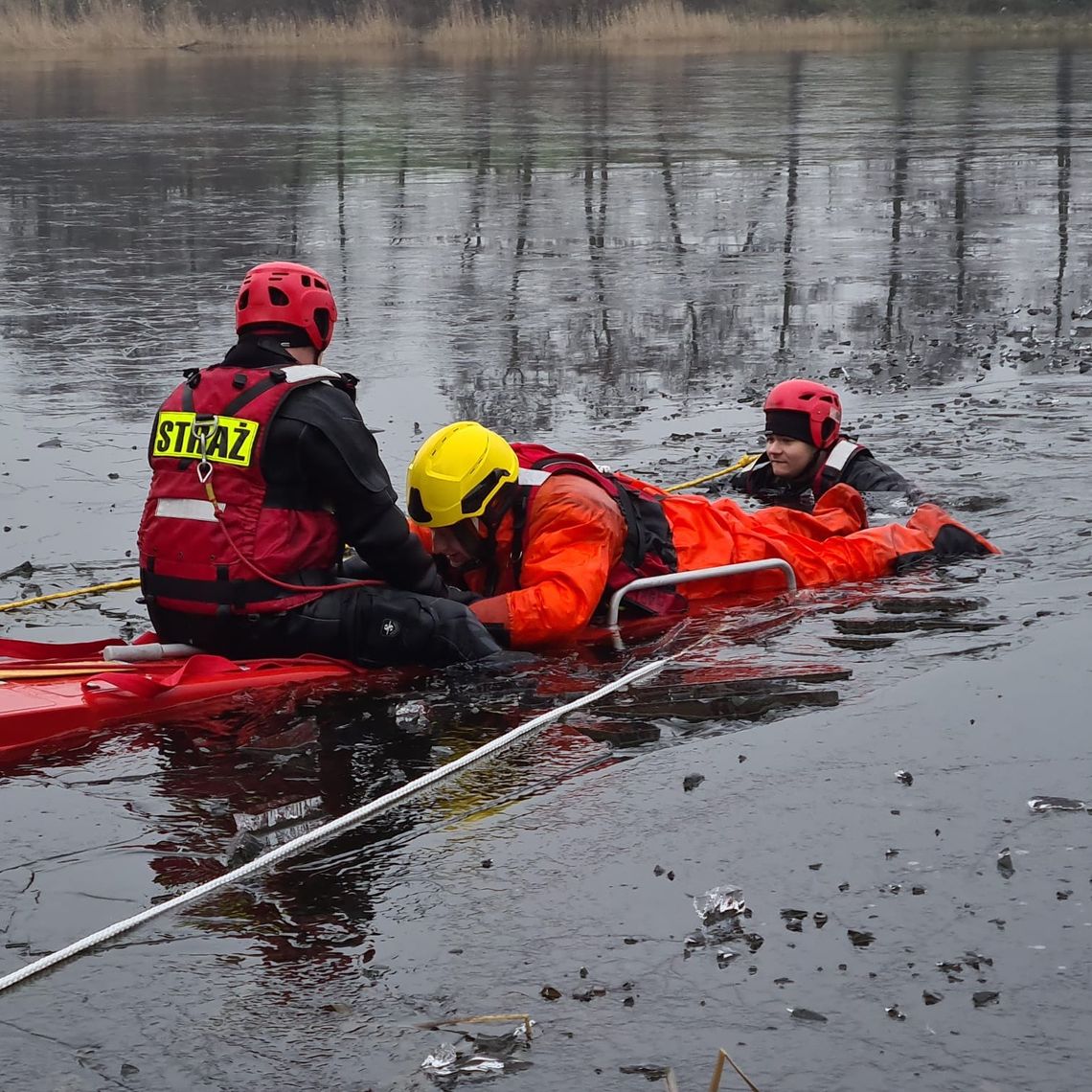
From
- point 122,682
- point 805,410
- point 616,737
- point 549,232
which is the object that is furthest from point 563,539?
point 549,232

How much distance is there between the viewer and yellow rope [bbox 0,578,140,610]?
7.73 m

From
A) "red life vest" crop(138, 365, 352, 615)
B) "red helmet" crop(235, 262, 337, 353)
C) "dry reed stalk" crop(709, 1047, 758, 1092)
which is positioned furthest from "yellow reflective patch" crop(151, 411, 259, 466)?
"dry reed stalk" crop(709, 1047, 758, 1092)

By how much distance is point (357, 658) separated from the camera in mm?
6926

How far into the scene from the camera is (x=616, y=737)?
6230 millimetres

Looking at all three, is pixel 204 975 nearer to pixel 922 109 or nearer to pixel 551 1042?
pixel 551 1042

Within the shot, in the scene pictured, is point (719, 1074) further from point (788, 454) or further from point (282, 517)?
point (788, 454)

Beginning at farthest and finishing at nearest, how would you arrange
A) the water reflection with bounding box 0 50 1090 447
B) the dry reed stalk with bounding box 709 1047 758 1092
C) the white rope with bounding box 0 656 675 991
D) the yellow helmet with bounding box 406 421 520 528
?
the water reflection with bounding box 0 50 1090 447 < the yellow helmet with bounding box 406 421 520 528 < the white rope with bounding box 0 656 675 991 < the dry reed stalk with bounding box 709 1047 758 1092

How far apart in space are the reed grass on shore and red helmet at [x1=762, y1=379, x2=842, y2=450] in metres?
37.1

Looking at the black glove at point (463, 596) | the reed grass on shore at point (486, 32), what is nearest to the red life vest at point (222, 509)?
the black glove at point (463, 596)

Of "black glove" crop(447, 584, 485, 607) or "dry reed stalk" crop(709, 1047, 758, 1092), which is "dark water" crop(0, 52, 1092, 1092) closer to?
"dry reed stalk" crop(709, 1047, 758, 1092)

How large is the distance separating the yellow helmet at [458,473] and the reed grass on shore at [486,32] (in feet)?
130

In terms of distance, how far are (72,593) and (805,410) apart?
12.9ft

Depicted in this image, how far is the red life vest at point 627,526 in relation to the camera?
7246 mm

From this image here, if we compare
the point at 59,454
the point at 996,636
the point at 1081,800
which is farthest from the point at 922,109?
the point at 1081,800
